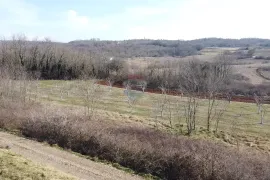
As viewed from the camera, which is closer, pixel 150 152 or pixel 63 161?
pixel 63 161

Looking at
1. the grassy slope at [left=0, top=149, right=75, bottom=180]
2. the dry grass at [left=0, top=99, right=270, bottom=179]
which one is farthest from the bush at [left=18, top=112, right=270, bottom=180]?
the grassy slope at [left=0, top=149, right=75, bottom=180]

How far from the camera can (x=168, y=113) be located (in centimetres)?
4894

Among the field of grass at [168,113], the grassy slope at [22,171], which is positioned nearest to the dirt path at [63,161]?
the grassy slope at [22,171]

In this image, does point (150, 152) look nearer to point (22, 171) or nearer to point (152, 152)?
point (152, 152)

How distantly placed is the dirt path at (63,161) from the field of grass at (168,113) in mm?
13915

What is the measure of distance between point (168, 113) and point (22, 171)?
36379 millimetres

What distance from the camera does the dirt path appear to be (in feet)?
54.9

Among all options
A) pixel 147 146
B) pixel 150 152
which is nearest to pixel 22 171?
pixel 150 152

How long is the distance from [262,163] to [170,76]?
228ft

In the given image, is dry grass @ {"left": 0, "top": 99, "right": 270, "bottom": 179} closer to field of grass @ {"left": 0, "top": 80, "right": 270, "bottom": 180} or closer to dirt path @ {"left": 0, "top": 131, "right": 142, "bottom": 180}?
field of grass @ {"left": 0, "top": 80, "right": 270, "bottom": 180}

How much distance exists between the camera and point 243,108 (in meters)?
57.0


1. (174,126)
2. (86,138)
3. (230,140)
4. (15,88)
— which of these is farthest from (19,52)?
(86,138)

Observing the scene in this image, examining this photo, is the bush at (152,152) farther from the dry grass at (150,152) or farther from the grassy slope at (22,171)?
the grassy slope at (22,171)

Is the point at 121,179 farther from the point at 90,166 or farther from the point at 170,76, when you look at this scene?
the point at 170,76
